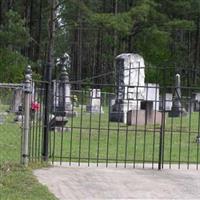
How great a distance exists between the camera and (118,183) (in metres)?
9.51

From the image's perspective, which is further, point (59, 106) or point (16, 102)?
point (16, 102)

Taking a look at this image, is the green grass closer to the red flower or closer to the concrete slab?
the red flower

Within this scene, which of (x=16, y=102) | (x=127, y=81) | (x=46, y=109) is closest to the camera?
(x=46, y=109)

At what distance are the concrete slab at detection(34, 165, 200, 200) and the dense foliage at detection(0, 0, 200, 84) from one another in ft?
90.2

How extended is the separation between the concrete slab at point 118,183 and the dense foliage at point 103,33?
27494mm

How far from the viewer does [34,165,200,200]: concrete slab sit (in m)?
8.63

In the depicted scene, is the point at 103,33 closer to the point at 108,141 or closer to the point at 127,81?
the point at 127,81

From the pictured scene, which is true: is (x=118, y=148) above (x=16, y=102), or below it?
below

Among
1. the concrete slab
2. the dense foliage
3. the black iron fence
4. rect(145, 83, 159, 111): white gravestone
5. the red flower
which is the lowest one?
the concrete slab

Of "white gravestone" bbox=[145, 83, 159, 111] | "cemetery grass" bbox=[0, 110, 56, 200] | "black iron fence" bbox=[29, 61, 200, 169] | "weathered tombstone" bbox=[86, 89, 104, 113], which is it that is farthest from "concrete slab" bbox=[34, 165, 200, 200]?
"weathered tombstone" bbox=[86, 89, 104, 113]

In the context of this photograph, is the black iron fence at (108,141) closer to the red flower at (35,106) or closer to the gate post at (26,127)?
the red flower at (35,106)

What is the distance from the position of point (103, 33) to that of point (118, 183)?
162 ft

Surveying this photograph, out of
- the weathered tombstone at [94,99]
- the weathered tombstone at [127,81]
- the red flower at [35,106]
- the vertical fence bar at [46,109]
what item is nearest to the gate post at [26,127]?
the vertical fence bar at [46,109]

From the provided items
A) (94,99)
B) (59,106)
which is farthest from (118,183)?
(94,99)
